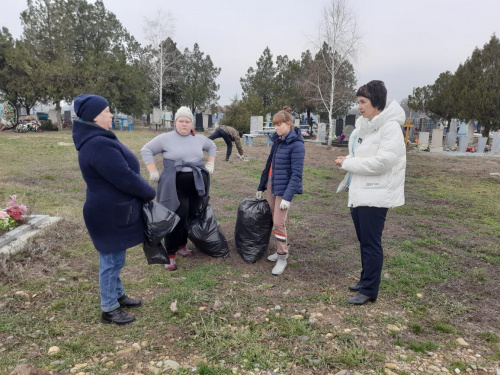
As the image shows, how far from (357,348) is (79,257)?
313cm

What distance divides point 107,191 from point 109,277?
0.68 meters

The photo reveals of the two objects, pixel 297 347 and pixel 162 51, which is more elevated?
pixel 162 51

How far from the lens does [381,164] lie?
2742 mm

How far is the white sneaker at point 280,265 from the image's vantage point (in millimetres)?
3768

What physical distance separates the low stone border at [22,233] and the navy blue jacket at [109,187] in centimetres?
202

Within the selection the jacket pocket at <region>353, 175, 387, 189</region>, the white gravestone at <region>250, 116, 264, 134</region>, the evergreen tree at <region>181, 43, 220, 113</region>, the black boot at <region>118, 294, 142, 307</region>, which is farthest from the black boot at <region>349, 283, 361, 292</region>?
the evergreen tree at <region>181, 43, 220, 113</region>

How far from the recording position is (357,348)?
2471 millimetres

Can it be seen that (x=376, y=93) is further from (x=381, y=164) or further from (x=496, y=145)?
(x=496, y=145)

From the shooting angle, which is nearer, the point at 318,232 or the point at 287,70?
the point at 318,232

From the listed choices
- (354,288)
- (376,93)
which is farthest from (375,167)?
(354,288)

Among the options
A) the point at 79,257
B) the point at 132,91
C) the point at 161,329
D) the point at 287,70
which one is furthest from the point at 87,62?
the point at 161,329

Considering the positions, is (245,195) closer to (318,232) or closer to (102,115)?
(318,232)

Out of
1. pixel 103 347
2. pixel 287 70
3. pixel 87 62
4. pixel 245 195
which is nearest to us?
pixel 103 347

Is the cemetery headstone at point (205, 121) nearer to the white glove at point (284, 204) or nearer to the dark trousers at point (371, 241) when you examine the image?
the white glove at point (284, 204)
